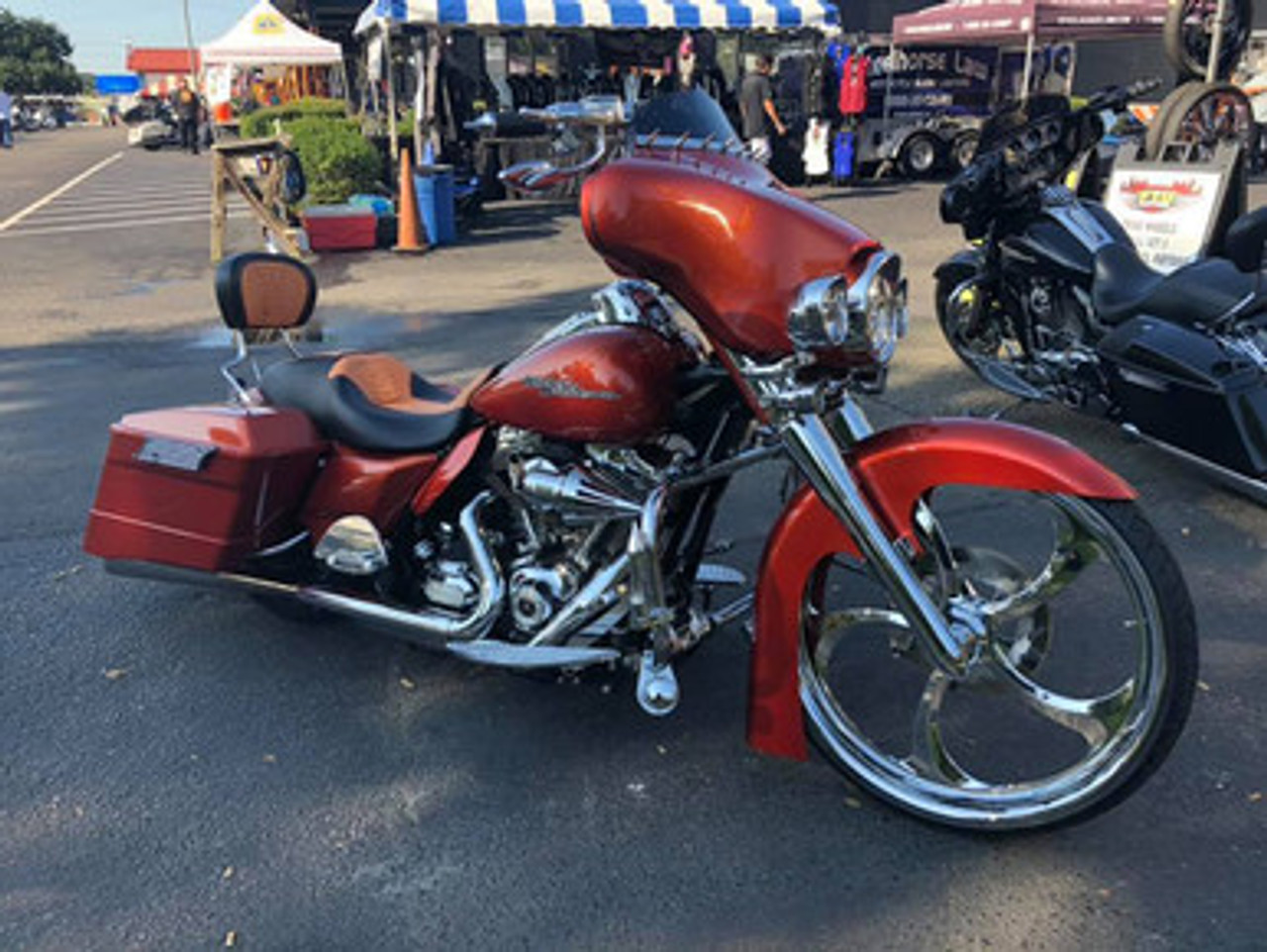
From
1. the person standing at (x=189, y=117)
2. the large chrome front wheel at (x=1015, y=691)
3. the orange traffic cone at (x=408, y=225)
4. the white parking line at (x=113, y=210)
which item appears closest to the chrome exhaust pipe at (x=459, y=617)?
the large chrome front wheel at (x=1015, y=691)

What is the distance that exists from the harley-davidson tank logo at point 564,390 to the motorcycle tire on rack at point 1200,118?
686 cm

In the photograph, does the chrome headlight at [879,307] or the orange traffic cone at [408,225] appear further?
the orange traffic cone at [408,225]

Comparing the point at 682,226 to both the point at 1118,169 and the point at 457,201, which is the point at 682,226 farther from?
the point at 457,201

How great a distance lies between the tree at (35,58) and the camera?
80.9 m

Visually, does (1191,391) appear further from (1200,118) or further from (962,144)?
(962,144)

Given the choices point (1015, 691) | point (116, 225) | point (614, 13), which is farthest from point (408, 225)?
point (1015, 691)

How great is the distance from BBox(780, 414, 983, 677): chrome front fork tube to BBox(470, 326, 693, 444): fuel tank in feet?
1.19

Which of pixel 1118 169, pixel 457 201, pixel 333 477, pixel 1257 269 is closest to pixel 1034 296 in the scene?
pixel 1257 269

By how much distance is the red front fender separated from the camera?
2260 mm

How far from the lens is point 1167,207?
6977 mm

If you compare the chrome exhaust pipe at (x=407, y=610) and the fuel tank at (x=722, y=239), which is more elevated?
the fuel tank at (x=722, y=239)

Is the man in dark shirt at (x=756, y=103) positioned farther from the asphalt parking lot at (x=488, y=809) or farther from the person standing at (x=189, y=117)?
the person standing at (x=189, y=117)

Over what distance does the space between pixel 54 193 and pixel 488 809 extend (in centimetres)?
2241

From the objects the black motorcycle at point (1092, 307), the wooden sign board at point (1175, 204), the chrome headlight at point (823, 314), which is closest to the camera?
the chrome headlight at point (823, 314)
